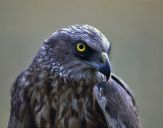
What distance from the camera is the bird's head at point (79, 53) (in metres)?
3.41

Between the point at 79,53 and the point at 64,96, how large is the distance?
26 centimetres

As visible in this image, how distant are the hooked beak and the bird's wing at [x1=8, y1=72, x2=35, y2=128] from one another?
41 centimetres

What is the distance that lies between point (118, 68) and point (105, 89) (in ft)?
3.50

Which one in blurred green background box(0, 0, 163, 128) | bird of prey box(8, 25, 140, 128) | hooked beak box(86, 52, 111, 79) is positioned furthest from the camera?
blurred green background box(0, 0, 163, 128)

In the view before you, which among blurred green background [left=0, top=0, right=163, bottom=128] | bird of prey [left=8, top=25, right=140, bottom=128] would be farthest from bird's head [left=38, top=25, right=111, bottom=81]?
blurred green background [left=0, top=0, right=163, bottom=128]

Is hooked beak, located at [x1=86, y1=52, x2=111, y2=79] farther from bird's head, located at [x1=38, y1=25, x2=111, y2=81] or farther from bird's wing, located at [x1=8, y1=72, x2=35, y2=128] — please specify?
bird's wing, located at [x1=8, y1=72, x2=35, y2=128]

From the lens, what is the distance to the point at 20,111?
3.63m

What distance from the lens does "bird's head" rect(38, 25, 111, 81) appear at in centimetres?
Result: 341

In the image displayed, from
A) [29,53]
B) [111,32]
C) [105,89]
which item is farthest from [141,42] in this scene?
[105,89]

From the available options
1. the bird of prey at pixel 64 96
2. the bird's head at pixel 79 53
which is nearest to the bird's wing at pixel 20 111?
the bird of prey at pixel 64 96

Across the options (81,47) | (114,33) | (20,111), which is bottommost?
(20,111)

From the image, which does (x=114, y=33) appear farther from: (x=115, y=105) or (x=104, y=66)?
(x=104, y=66)

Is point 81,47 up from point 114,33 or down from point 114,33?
up

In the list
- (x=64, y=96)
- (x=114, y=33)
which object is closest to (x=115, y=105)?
(x=64, y=96)
